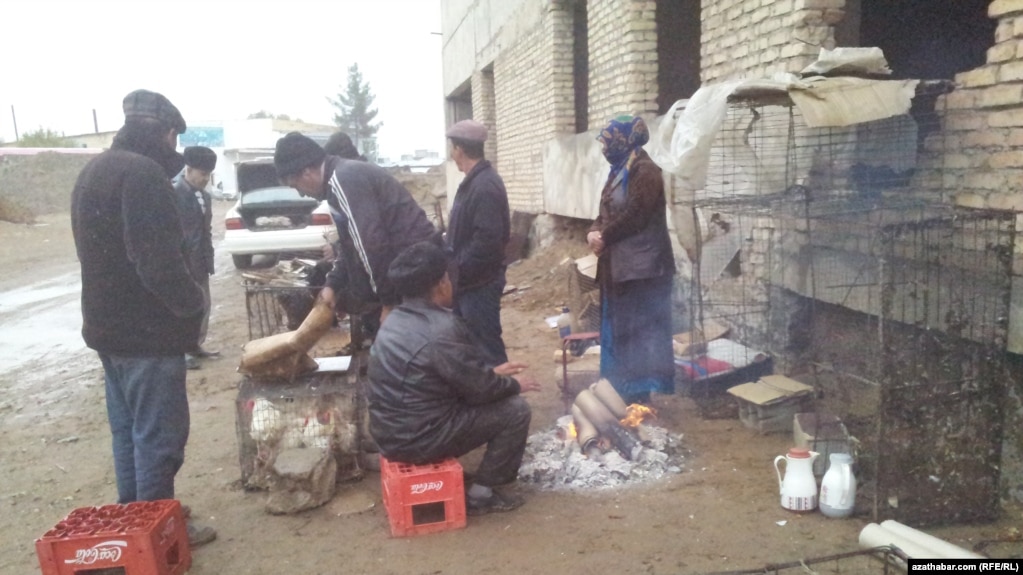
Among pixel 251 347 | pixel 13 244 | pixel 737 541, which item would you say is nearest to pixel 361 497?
pixel 251 347

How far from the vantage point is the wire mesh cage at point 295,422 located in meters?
4.23

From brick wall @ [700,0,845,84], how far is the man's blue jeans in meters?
4.18

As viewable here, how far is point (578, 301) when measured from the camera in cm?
720

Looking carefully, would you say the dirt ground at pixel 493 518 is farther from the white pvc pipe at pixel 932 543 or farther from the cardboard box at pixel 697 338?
the cardboard box at pixel 697 338

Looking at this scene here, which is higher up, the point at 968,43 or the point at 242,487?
the point at 968,43

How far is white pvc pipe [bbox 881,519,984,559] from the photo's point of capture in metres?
2.87

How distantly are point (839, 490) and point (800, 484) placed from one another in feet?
0.59

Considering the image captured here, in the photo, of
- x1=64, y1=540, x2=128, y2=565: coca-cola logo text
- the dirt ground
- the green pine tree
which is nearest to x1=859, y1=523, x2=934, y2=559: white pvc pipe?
the dirt ground

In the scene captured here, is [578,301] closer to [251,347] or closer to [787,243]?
[787,243]

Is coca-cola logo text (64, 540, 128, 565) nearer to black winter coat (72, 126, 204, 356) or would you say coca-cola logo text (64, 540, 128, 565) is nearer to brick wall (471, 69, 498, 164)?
black winter coat (72, 126, 204, 356)

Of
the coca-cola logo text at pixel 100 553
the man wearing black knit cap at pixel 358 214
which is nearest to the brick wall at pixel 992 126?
the man wearing black knit cap at pixel 358 214

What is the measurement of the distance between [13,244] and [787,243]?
20802 mm

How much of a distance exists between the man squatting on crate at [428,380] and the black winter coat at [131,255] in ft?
3.13

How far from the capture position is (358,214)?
4.09 m
